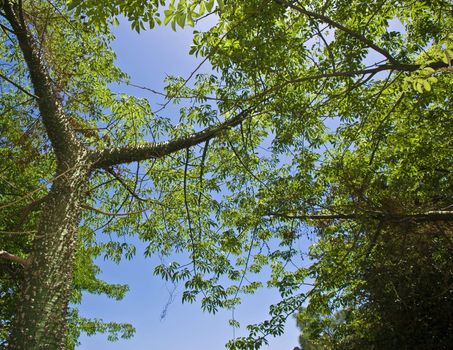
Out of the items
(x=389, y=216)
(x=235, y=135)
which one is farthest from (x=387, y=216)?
(x=235, y=135)

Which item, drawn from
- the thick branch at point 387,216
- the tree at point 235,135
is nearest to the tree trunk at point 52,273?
the tree at point 235,135

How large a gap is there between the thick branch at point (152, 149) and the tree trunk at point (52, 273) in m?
0.37

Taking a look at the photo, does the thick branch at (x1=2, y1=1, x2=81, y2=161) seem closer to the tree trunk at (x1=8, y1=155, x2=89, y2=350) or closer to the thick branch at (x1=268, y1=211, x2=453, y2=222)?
the tree trunk at (x1=8, y1=155, x2=89, y2=350)

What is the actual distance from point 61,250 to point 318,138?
12.8 ft

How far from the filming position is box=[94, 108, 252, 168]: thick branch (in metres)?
4.46

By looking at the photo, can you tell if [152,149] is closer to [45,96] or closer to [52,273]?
[45,96]

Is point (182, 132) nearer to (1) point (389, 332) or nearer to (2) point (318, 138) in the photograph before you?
(2) point (318, 138)

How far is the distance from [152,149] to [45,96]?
1239mm

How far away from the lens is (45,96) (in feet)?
14.2

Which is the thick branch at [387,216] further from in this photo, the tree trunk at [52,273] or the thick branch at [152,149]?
the tree trunk at [52,273]

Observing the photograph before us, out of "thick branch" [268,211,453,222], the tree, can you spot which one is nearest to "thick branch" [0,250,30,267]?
the tree

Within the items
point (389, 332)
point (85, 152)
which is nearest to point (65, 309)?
point (85, 152)

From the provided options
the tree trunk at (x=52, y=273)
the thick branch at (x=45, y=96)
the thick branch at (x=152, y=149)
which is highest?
the thick branch at (x=45, y=96)

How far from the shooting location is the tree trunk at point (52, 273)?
3.20m
